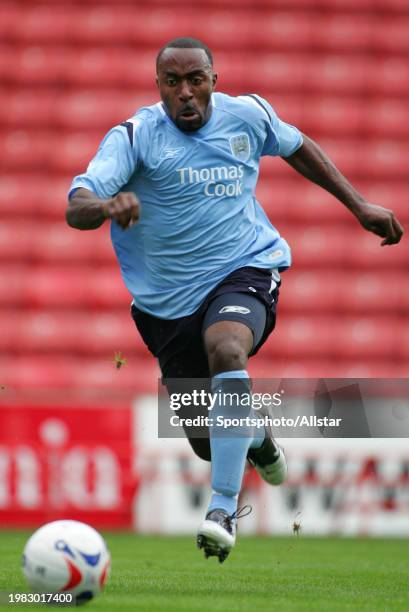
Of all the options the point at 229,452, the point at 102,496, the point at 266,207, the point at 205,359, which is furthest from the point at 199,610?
the point at 266,207

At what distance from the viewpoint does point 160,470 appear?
10844 mm

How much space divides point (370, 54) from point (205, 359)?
10.2 meters

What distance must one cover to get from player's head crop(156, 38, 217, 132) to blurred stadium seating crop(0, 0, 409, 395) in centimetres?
676

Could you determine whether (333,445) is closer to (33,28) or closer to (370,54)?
(370,54)

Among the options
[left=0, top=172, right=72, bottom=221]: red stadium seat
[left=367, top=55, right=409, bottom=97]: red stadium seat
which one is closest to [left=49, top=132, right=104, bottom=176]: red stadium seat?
[left=0, top=172, right=72, bottom=221]: red stadium seat

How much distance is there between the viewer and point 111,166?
17.5 ft

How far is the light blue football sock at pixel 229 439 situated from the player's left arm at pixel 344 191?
1.05 metres

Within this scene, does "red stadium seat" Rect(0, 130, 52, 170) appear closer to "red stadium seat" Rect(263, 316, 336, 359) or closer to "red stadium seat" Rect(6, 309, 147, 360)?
"red stadium seat" Rect(6, 309, 147, 360)

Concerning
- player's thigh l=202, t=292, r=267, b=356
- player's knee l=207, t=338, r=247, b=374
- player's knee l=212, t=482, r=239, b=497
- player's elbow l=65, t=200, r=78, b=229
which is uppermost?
player's elbow l=65, t=200, r=78, b=229

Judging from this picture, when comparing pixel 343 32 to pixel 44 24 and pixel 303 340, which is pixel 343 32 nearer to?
pixel 44 24

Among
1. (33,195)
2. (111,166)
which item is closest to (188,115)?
(111,166)

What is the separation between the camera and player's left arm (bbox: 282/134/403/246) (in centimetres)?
580

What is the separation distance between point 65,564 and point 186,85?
2.18 m

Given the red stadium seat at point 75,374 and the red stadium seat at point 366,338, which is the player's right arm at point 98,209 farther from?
the red stadium seat at point 366,338
